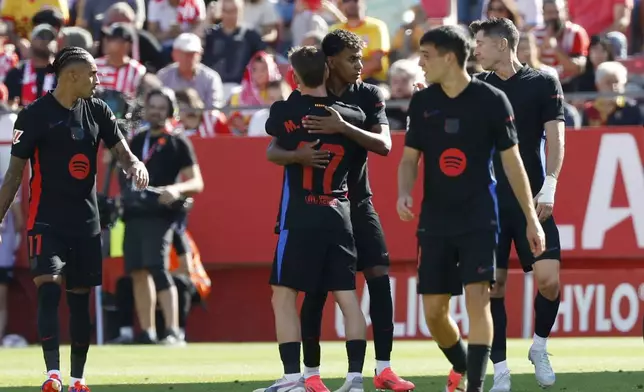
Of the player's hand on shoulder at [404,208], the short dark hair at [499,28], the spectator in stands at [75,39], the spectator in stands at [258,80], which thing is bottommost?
the player's hand on shoulder at [404,208]

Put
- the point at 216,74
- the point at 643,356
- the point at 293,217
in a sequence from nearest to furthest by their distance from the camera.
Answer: the point at 293,217 < the point at 643,356 < the point at 216,74

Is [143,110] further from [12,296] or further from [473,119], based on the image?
[473,119]

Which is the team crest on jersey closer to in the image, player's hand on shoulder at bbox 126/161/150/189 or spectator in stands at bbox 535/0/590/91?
player's hand on shoulder at bbox 126/161/150/189

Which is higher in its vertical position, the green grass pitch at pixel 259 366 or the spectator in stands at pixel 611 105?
the spectator in stands at pixel 611 105

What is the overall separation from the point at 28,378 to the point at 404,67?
6.35 metres

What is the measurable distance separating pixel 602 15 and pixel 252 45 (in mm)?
4427

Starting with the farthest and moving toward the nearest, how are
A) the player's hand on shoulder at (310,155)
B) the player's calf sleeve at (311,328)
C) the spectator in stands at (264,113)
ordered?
1. the spectator in stands at (264,113)
2. the player's calf sleeve at (311,328)
3. the player's hand on shoulder at (310,155)

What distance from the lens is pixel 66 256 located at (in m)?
9.19

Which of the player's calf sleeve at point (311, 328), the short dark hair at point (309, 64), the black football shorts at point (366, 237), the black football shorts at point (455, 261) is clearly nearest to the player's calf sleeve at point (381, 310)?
the black football shorts at point (366, 237)

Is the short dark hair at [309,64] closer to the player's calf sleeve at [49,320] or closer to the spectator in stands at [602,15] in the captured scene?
the player's calf sleeve at [49,320]

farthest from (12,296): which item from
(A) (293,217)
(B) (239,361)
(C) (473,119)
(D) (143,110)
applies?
(C) (473,119)

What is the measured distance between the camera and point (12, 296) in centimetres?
1602

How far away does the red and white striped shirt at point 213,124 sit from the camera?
16.0 metres

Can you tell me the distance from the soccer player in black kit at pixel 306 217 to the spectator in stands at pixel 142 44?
9498 mm
